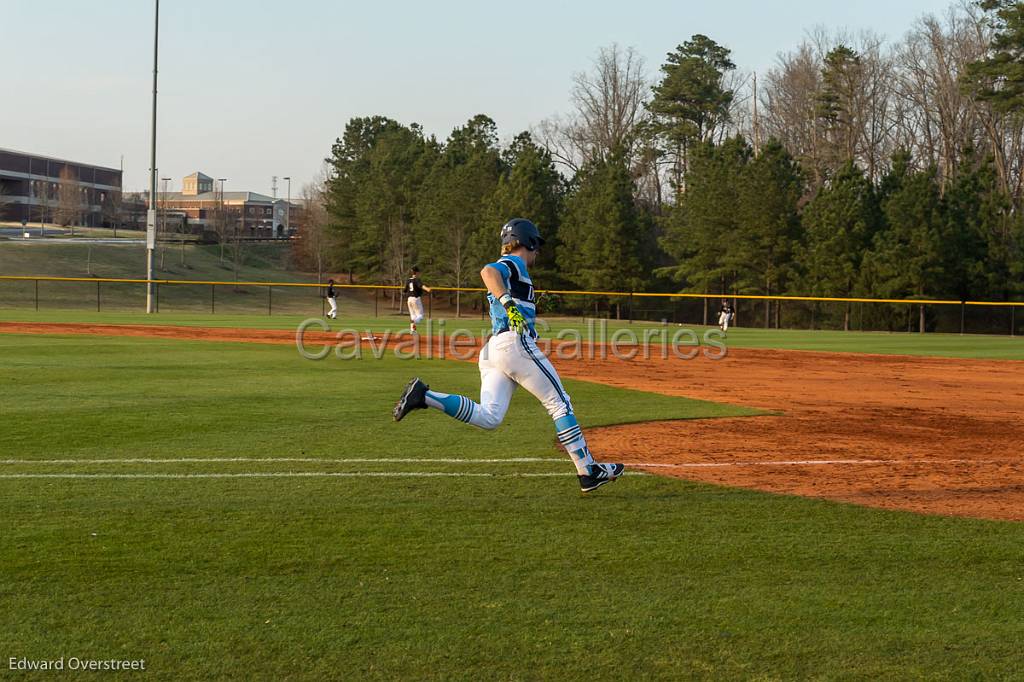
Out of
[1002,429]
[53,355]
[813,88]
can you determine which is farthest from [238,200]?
[1002,429]

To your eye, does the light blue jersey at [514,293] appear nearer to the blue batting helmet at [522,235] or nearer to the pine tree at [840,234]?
the blue batting helmet at [522,235]

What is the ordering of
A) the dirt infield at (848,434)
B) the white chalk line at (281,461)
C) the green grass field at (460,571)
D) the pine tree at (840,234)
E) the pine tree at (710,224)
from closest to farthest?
the green grass field at (460,571) < the dirt infield at (848,434) < the white chalk line at (281,461) < the pine tree at (840,234) < the pine tree at (710,224)

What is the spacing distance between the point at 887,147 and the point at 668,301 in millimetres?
21734

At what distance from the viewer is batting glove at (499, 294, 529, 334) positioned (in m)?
7.32

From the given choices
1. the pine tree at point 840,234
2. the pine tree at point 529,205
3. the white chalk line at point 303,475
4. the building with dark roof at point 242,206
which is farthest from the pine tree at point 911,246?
the building with dark roof at point 242,206

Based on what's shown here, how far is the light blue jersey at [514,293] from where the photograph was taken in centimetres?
738

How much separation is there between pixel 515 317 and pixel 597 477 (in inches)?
51.8

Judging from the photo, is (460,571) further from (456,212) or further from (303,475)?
(456,212)

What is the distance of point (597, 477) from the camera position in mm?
7285

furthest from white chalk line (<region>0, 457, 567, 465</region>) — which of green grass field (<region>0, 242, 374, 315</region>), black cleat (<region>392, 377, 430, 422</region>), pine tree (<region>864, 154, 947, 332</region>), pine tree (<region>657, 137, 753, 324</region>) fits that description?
pine tree (<region>657, 137, 753, 324</region>)

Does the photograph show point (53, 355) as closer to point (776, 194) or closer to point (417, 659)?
point (417, 659)

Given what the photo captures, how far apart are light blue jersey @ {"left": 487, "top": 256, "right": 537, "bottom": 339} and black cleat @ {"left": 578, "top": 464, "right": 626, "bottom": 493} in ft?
3.64

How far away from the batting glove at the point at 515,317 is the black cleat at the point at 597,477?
114 centimetres

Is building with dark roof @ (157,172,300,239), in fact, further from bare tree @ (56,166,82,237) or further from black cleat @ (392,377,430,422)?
black cleat @ (392,377,430,422)
